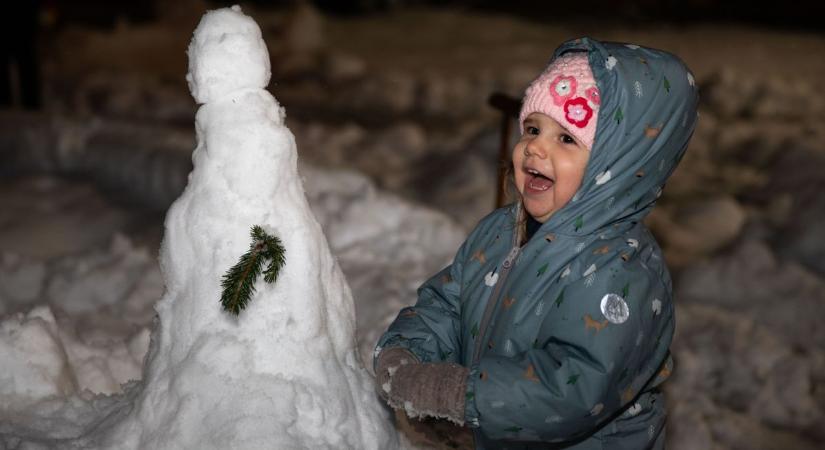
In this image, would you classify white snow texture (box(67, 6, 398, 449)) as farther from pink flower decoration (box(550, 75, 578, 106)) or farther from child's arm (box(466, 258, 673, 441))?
pink flower decoration (box(550, 75, 578, 106))

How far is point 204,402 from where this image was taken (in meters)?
2.19

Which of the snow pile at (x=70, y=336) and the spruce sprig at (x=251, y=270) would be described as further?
the snow pile at (x=70, y=336)

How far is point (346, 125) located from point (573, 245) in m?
5.93

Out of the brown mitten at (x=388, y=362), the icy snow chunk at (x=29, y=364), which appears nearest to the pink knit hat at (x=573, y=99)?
the brown mitten at (x=388, y=362)

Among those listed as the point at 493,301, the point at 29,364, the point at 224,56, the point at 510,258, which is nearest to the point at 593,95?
the point at 510,258

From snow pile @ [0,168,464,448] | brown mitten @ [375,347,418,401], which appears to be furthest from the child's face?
snow pile @ [0,168,464,448]

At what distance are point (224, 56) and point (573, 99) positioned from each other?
869 millimetres

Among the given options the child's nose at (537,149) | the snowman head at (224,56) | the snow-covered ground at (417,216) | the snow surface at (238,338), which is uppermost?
the snowman head at (224,56)

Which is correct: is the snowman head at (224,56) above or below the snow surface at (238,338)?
above

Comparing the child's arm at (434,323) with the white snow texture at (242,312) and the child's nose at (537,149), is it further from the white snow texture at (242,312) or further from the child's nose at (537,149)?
the child's nose at (537,149)

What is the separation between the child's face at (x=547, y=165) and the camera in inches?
80.5

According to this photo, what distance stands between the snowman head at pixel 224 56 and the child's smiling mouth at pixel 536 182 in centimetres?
73

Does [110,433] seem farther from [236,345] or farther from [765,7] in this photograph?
[765,7]

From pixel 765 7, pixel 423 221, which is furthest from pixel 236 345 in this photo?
pixel 765 7
